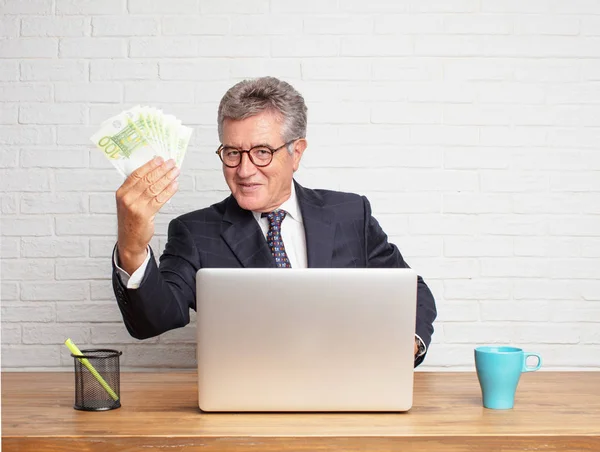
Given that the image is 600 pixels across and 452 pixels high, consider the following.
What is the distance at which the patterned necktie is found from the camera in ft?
7.66

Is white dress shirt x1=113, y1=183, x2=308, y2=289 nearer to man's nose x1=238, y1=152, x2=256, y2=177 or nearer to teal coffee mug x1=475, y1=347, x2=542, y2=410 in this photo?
man's nose x1=238, y1=152, x2=256, y2=177

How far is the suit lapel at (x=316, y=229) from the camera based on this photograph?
238cm

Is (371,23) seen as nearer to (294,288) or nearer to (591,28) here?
(591,28)

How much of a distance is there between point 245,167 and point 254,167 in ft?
0.11

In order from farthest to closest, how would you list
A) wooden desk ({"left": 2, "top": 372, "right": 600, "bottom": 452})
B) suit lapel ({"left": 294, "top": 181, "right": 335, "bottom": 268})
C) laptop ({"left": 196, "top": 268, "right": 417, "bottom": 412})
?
suit lapel ({"left": 294, "top": 181, "right": 335, "bottom": 268}), laptop ({"left": 196, "top": 268, "right": 417, "bottom": 412}), wooden desk ({"left": 2, "top": 372, "right": 600, "bottom": 452})

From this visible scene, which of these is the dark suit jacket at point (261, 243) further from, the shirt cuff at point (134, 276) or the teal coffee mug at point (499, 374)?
the teal coffee mug at point (499, 374)

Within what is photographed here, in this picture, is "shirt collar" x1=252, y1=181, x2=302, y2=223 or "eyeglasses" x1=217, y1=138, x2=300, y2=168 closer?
"eyeglasses" x1=217, y1=138, x2=300, y2=168

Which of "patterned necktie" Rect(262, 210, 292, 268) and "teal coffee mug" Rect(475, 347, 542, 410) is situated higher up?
"patterned necktie" Rect(262, 210, 292, 268)

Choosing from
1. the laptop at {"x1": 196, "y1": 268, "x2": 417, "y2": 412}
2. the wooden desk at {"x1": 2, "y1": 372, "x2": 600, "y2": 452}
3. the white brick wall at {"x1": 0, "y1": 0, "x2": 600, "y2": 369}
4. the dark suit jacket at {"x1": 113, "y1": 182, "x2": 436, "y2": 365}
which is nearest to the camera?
the wooden desk at {"x1": 2, "y1": 372, "x2": 600, "y2": 452}

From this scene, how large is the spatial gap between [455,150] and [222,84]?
876 millimetres

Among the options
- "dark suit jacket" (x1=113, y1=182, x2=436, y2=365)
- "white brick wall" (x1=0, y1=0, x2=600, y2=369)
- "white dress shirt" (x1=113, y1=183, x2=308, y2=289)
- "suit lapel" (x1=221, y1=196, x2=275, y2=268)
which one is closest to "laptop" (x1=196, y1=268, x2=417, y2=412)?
"dark suit jacket" (x1=113, y1=182, x2=436, y2=365)

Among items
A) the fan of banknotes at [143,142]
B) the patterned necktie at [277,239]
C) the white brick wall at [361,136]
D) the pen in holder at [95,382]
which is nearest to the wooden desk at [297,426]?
the pen in holder at [95,382]

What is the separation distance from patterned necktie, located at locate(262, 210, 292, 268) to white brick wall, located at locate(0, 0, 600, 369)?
1.49ft

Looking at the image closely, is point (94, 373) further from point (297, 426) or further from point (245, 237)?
point (245, 237)
